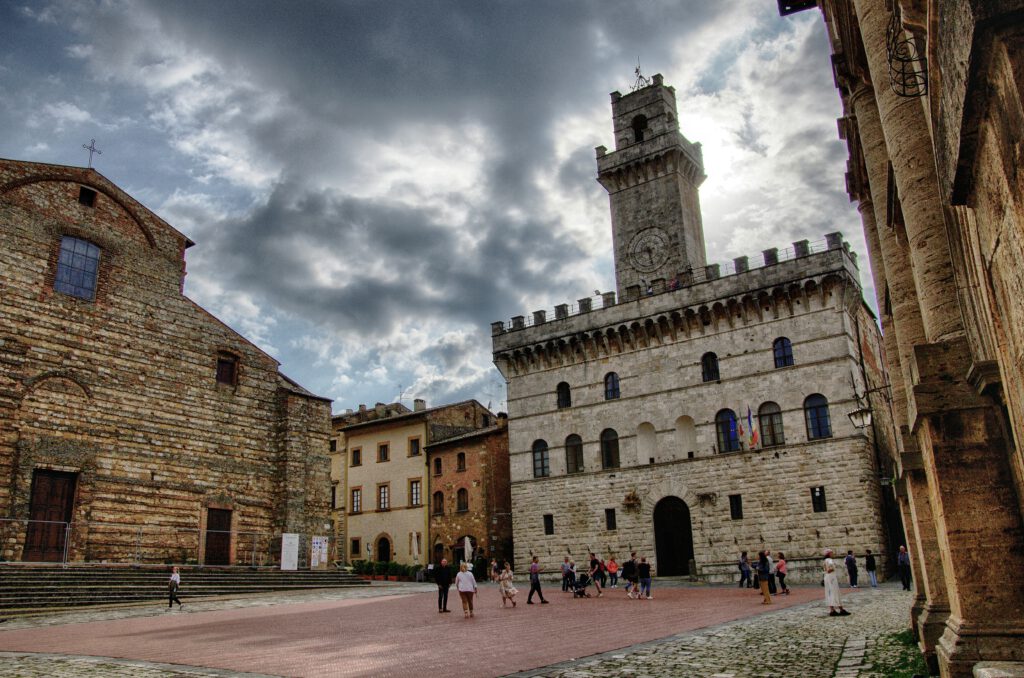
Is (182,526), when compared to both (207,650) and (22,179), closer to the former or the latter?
(22,179)

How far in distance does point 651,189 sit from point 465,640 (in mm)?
29995

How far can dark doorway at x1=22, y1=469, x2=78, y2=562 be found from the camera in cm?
2206

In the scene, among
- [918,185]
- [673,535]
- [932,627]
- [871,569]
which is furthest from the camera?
[673,535]

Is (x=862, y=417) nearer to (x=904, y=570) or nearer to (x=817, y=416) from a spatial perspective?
(x=904, y=570)

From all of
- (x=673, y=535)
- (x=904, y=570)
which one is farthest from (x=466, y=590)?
(x=673, y=535)

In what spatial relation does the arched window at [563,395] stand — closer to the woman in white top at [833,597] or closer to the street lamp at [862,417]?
the woman in white top at [833,597]

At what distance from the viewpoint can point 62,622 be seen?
1595 centimetres

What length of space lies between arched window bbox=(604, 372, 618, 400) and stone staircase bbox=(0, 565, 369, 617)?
14.2 m

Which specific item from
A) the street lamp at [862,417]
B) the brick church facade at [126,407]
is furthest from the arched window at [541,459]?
the street lamp at [862,417]

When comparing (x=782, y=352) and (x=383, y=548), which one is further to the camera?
(x=383, y=548)

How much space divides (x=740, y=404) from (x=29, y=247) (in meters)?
26.3

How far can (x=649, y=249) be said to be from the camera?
123 feet

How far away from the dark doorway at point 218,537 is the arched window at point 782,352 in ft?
72.4

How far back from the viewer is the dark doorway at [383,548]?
42.1m
